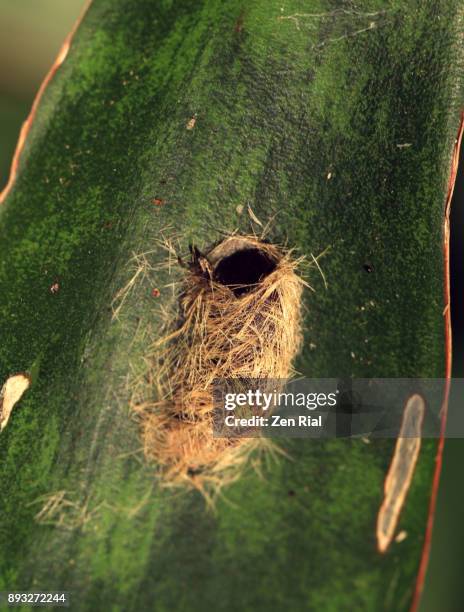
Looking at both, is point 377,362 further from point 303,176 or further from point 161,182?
point 161,182

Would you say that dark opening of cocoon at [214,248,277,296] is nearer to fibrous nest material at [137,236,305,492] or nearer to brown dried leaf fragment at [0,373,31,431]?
fibrous nest material at [137,236,305,492]

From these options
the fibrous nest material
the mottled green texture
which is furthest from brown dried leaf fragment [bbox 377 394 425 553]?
the fibrous nest material

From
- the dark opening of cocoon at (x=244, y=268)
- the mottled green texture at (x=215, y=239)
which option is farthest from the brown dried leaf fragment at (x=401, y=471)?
the dark opening of cocoon at (x=244, y=268)

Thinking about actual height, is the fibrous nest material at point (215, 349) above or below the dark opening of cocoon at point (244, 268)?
below

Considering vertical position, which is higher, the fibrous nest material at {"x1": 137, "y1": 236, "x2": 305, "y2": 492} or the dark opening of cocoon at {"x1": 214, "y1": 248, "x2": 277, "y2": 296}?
the dark opening of cocoon at {"x1": 214, "y1": 248, "x2": 277, "y2": 296}

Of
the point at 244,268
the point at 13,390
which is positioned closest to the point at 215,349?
the point at 244,268

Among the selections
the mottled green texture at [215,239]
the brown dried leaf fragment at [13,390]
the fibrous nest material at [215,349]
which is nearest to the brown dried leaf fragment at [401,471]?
the mottled green texture at [215,239]

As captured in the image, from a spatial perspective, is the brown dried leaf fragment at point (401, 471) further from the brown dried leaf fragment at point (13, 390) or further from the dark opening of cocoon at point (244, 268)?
the brown dried leaf fragment at point (13, 390)
